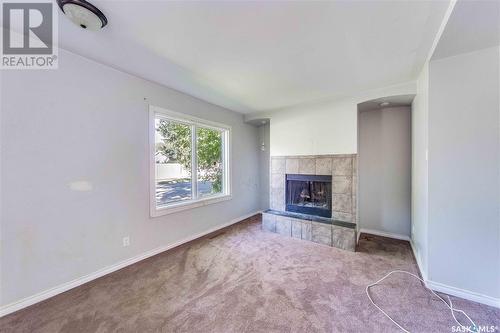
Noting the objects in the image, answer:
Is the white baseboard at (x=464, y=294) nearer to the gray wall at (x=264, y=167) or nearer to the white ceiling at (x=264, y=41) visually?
the white ceiling at (x=264, y=41)

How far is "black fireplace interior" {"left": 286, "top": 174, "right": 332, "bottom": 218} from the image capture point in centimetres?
364

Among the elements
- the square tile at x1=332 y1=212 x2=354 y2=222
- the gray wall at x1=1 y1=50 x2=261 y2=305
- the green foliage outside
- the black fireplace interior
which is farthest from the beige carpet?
the green foliage outside

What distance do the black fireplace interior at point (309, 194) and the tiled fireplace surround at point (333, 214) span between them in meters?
0.10

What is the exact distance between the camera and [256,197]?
514cm

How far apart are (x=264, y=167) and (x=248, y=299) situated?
3441 millimetres

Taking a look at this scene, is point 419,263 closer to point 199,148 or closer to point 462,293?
point 462,293

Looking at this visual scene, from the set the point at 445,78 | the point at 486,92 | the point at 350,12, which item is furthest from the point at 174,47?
the point at 486,92

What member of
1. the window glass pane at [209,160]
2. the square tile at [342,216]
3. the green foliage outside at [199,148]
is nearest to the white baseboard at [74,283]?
the window glass pane at [209,160]

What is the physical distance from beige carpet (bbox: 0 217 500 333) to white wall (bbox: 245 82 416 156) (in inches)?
71.4

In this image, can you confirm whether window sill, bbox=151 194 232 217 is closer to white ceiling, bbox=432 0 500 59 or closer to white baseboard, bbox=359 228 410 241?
white baseboard, bbox=359 228 410 241

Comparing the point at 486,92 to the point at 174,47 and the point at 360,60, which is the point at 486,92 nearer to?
the point at 360,60

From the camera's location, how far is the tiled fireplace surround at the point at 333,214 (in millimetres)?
3154

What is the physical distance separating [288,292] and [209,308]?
0.80 m

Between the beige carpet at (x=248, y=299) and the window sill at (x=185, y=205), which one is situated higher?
the window sill at (x=185, y=205)
